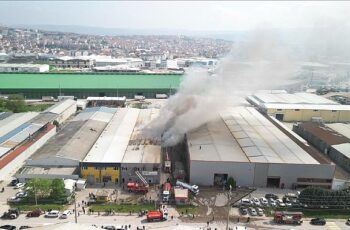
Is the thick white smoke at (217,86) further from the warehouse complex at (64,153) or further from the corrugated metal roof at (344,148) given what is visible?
the corrugated metal roof at (344,148)

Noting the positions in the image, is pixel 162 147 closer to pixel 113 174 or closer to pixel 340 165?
pixel 113 174

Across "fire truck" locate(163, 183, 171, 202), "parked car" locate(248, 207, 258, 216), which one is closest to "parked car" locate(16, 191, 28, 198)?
"fire truck" locate(163, 183, 171, 202)

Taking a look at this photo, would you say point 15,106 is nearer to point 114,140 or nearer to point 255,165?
point 114,140

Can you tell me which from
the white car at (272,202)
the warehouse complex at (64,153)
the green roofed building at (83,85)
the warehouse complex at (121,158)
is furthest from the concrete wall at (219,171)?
the green roofed building at (83,85)

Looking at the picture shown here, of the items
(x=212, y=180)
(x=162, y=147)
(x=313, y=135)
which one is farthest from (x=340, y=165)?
(x=162, y=147)

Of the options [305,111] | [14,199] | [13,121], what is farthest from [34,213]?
Answer: [305,111]

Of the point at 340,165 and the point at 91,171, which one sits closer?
the point at 91,171

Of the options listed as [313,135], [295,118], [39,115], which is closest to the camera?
[313,135]
